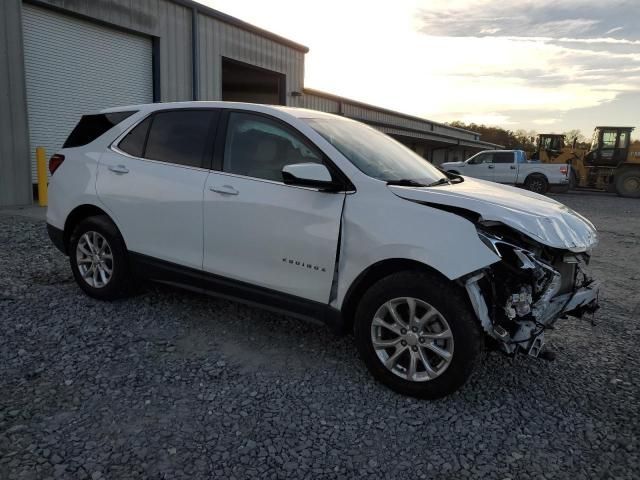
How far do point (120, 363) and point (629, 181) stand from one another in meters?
24.7

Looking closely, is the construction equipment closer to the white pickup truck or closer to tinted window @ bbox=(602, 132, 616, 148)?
tinted window @ bbox=(602, 132, 616, 148)

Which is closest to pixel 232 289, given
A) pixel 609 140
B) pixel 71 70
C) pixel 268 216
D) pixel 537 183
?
pixel 268 216

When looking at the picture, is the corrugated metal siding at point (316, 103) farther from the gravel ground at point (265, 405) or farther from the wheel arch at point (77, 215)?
the gravel ground at point (265, 405)

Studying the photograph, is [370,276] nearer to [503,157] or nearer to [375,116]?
[503,157]

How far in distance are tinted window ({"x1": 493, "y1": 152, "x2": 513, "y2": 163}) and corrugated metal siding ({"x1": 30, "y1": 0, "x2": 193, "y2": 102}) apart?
46.0 feet

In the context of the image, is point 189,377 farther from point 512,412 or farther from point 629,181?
point 629,181

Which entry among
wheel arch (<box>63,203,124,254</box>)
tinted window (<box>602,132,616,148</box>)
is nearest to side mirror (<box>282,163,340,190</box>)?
wheel arch (<box>63,203,124,254</box>)

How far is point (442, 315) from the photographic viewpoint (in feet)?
9.66

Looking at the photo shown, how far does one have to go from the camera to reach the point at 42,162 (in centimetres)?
1071

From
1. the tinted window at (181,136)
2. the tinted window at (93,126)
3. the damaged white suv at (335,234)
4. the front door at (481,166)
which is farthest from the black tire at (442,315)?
the front door at (481,166)

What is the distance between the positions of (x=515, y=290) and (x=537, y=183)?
2011cm

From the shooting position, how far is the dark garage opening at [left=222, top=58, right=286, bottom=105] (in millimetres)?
17312

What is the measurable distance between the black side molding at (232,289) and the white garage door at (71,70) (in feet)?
27.7

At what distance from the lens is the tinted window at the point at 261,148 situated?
3574 millimetres
